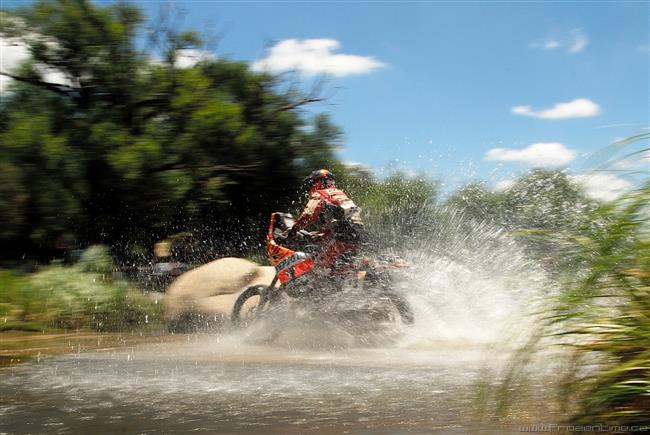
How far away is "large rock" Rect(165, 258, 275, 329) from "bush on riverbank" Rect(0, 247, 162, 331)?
36 centimetres

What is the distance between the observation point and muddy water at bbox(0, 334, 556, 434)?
4574 millimetres

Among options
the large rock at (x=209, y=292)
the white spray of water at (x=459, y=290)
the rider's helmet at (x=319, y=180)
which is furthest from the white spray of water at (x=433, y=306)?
the large rock at (x=209, y=292)

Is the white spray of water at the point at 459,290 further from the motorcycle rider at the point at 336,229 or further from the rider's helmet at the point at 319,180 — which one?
the rider's helmet at the point at 319,180

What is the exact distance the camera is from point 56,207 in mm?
12672

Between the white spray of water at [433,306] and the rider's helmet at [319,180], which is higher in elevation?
the rider's helmet at [319,180]

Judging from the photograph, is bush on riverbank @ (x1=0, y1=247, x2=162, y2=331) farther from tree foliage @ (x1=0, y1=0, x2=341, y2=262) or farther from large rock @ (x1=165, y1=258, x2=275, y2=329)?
tree foliage @ (x1=0, y1=0, x2=341, y2=262)

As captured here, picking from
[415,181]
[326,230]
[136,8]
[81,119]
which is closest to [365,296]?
[326,230]

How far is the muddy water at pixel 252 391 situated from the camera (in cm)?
457

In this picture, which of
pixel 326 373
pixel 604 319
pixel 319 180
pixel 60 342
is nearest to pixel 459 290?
pixel 319 180

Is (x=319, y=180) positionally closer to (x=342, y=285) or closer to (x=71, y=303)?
(x=342, y=285)

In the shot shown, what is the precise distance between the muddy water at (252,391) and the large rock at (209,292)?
8.61 feet

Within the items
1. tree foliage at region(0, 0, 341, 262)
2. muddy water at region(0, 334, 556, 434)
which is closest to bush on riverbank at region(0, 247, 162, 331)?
tree foliage at region(0, 0, 341, 262)

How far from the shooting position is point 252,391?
18.8 ft

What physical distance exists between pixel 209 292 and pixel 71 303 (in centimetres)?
207
